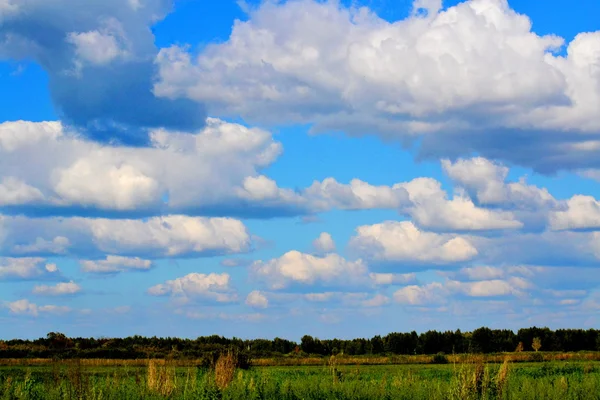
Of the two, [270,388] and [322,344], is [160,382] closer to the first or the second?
[270,388]

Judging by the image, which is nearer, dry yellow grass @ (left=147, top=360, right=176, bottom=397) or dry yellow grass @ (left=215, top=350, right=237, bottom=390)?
dry yellow grass @ (left=147, top=360, right=176, bottom=397)

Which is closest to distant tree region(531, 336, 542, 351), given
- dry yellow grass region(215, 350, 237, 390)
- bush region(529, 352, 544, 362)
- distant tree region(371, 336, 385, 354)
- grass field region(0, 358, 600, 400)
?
distant tree region(371, 336, 385, 354)

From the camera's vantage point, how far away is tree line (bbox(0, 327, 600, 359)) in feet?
259

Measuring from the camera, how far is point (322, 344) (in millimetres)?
106812

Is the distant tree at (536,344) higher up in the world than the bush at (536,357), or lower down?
higher up

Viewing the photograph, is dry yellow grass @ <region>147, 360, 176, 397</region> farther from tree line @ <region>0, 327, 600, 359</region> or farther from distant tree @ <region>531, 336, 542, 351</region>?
distant tree @ <region>531, 336, 542, 351</region>

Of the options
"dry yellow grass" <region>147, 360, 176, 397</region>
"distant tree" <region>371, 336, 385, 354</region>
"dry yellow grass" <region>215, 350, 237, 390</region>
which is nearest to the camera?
"dry yellow grass" <region>147, 360, 176, 397</region>

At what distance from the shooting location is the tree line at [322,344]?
7900 cm

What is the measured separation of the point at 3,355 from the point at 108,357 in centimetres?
1084

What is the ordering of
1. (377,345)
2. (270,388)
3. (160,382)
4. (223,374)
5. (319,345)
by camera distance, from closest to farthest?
(160,382) < (270,388) < (223,374) < (319,345) < (377,345)

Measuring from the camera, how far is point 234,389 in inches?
1027

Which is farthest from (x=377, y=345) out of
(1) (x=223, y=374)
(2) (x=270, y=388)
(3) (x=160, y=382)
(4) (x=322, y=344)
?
(3) (x=160, y=382)

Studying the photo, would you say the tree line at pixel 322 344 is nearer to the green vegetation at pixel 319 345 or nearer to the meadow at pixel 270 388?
the green vegetation at pixel 319 345

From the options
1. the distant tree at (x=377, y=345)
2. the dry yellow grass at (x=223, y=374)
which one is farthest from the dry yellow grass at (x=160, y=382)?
the distant tree at (x=377, y=345)
